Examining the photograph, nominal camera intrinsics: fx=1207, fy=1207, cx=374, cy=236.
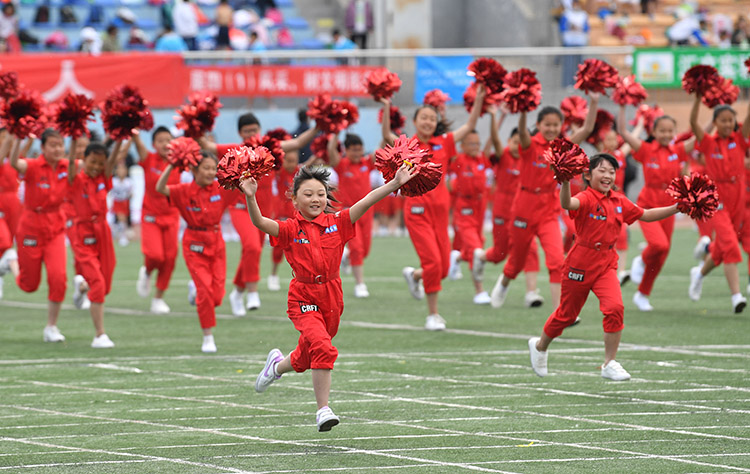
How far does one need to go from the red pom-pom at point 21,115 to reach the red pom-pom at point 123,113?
67 cm

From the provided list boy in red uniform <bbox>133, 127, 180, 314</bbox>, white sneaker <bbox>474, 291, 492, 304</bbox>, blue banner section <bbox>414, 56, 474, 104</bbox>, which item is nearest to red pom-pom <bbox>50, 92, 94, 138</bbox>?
boy in red uniform <bbox>133, 127, 180, 314</bbox>

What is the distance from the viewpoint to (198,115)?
11914 mm

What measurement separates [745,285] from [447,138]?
18.7 ft

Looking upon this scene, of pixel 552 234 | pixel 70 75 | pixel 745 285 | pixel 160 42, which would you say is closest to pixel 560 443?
pixel 552 234

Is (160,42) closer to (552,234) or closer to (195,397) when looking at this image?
(552,234)

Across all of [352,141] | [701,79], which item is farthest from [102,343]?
[701,79]

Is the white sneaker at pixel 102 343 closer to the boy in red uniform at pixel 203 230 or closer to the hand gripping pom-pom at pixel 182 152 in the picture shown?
the boy in red uniform at pixel 203 230

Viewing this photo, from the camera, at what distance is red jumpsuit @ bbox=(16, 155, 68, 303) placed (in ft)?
39.6

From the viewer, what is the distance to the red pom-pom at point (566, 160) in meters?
8.26

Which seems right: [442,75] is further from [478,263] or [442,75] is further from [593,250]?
[593,250]

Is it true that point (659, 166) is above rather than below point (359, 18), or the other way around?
below

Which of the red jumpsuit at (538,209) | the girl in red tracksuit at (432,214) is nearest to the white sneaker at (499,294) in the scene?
the red jumpsuit at (538,209)

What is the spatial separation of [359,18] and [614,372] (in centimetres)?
2197

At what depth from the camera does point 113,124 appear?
11.5m
